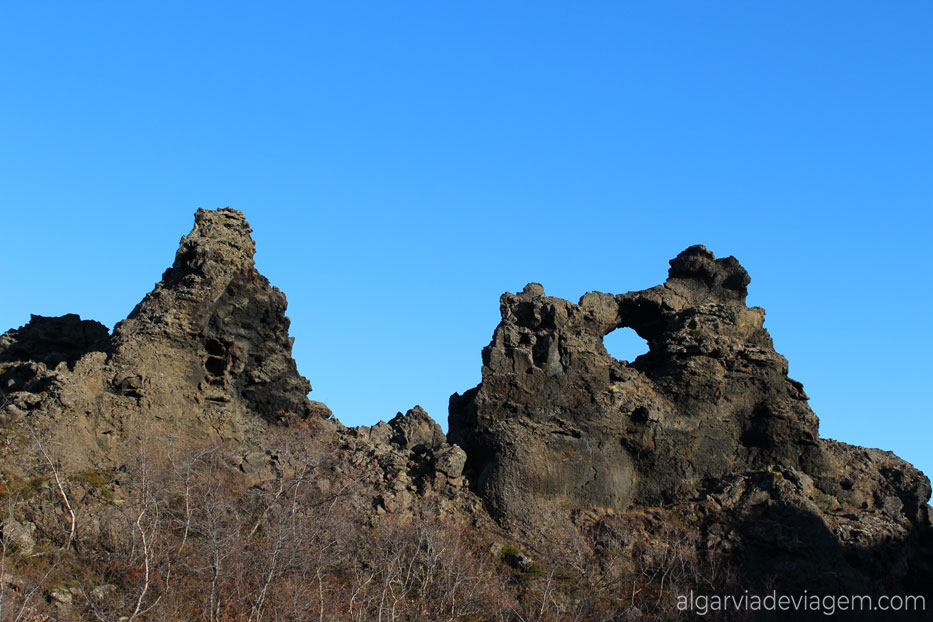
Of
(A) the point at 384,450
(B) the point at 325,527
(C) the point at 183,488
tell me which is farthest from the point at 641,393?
(C) the point at 183,488

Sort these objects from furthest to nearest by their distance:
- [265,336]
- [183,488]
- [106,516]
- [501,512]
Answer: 1. [265,336]
2. [501,512]
3. [183,488]
4. [106,516]

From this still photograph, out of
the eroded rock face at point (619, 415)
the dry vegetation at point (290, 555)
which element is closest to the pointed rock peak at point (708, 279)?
the eroded rock face at point (619, 415)

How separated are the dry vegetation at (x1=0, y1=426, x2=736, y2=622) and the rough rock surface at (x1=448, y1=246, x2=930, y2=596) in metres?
1.92

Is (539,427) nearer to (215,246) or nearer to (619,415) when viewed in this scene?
(619,415)

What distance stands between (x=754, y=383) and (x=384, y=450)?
1425 cm

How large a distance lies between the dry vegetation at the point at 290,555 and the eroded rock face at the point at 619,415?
190 centimetres

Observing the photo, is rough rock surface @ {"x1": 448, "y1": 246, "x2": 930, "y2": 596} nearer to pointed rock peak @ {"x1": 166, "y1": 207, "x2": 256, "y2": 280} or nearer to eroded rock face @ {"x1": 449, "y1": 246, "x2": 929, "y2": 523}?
eroded rock face @ {"x1": 449, "y1": 246, "x2": 929, "y2": 523}

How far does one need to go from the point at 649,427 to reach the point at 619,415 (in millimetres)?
1223

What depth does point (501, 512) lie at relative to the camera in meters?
41.9

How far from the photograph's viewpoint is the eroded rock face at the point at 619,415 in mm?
43000

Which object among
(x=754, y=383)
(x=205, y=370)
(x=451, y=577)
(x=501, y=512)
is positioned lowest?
(x=451, y=577)

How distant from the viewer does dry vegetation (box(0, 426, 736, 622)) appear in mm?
33438

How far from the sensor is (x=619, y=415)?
44.3 m

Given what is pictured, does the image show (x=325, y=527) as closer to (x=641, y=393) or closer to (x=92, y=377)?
(x=92, y=377)
